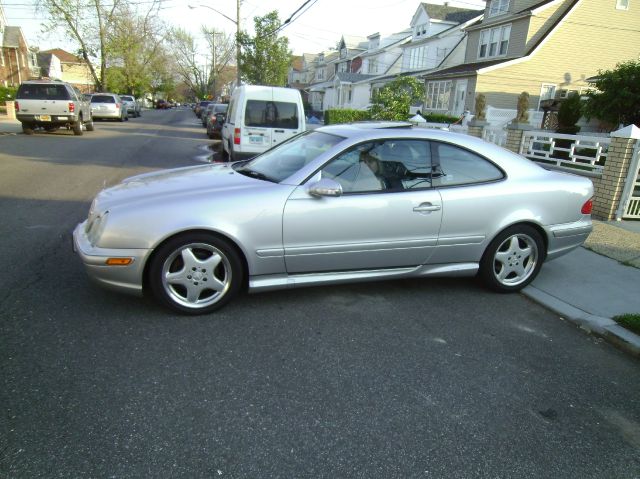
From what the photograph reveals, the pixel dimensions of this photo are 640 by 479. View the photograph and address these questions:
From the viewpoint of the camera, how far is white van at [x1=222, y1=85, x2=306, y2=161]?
11320 mm

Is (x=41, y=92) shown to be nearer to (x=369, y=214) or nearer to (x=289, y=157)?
(x=289, y=157)

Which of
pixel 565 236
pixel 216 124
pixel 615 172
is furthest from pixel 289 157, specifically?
pixel 216 124

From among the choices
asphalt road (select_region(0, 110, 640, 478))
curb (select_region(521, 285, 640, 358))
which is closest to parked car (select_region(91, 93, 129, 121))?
asphalt road (select_region(0, 110, 640, 478))

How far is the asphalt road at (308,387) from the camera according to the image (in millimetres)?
2451

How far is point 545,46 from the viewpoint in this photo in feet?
86.4

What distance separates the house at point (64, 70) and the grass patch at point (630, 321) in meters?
65.3

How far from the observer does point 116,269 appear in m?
3.67

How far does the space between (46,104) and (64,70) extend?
290 ft

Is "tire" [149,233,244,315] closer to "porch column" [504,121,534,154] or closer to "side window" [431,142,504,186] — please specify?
"side window" [431,142,504,186]

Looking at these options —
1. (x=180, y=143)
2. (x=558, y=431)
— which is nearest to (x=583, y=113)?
(x=180, y=143)

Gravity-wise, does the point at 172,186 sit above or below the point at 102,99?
above

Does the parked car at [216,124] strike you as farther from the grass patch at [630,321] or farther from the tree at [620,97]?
the grass patch at [630,321]

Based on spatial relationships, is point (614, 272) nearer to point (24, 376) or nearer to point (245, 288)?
point (245, 288)

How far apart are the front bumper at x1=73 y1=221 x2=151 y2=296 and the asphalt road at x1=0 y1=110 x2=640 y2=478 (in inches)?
10.7
